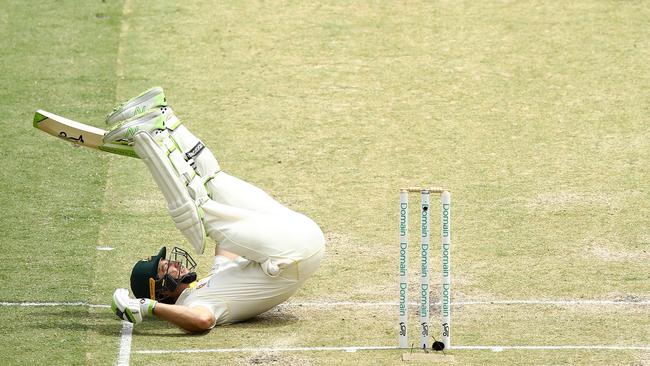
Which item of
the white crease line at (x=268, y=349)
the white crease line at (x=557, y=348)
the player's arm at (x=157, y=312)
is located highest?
the player's arm at (x=157, y=312)

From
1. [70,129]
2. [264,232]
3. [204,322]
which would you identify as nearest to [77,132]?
[70,129]

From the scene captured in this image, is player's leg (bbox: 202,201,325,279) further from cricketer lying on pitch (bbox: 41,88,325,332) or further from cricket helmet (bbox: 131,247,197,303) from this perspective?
cricket helmet (bbox: 131,247,197,303)

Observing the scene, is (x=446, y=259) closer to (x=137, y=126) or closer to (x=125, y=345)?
(x=125, y=345)

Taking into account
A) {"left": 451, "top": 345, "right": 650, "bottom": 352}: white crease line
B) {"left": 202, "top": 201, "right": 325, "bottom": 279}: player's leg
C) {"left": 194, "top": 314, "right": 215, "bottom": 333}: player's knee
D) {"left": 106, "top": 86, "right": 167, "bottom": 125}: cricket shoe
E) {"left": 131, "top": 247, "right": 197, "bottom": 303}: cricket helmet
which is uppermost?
{"left": 106, "top": 86, "right": 167, "bottom": 125}: cricket shoe

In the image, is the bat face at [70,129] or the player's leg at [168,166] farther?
the bat face at [70,129]

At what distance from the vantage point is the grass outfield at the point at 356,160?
10.9m

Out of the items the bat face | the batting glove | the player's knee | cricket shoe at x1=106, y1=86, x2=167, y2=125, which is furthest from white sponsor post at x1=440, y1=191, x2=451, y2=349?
the bat face

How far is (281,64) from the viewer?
17125 millimetres

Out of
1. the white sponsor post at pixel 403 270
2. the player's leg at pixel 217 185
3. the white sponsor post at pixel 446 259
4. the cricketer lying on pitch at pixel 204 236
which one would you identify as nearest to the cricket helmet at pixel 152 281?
the cricketer lying on pitch at pixel 204 236

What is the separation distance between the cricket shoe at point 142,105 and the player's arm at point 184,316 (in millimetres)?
1651

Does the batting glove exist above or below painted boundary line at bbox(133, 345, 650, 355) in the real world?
above

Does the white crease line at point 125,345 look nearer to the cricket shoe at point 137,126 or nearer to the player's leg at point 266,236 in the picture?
the player's leg at point 266,236

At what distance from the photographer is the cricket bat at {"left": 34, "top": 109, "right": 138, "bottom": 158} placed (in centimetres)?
1116

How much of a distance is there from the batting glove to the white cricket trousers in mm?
798
